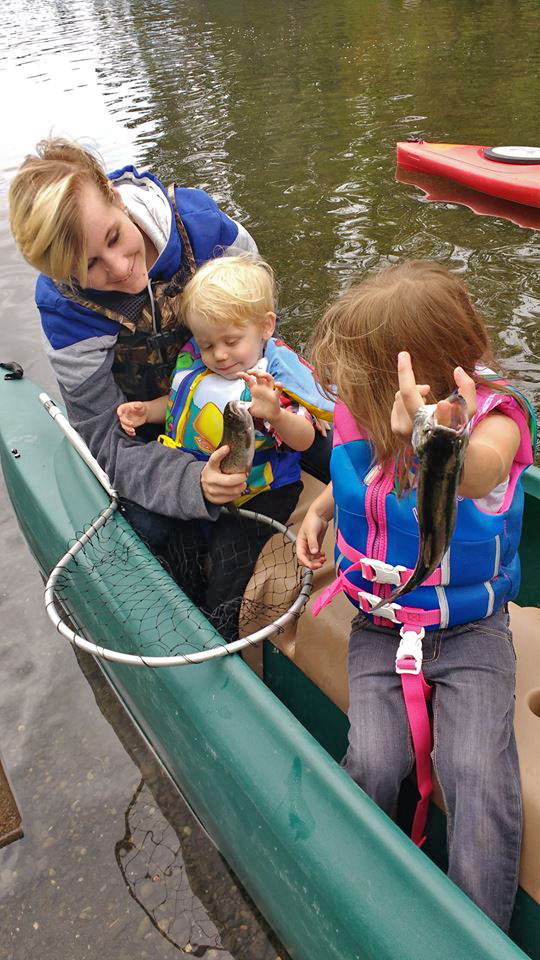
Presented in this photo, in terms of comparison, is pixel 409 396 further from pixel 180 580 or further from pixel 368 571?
pixel 180 580

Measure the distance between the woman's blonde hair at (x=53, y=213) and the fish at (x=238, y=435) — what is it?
79 centimetres

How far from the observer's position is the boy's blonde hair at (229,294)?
8.44 feet

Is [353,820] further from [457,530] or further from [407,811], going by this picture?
[457,530]

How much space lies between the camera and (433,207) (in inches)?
331

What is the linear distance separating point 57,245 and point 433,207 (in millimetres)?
6792

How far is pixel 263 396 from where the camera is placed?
7.95 ft

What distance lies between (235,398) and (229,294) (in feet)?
1.20

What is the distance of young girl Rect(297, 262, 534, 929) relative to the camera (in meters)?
1.79

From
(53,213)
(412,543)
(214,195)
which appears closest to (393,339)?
(412,543)

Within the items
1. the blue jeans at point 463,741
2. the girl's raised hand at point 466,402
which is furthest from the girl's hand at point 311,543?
the girl's raised hand at point 466,402

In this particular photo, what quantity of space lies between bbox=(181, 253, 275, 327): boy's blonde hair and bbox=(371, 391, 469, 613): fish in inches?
50.8

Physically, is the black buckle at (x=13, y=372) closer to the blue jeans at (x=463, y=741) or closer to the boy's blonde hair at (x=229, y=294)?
the boy's blonde hair at (x=229, y=294)

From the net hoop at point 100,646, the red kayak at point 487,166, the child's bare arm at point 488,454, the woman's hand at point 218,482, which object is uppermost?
the child's bare arm at point 488,454

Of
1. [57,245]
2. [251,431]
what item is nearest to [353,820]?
[251,431]
